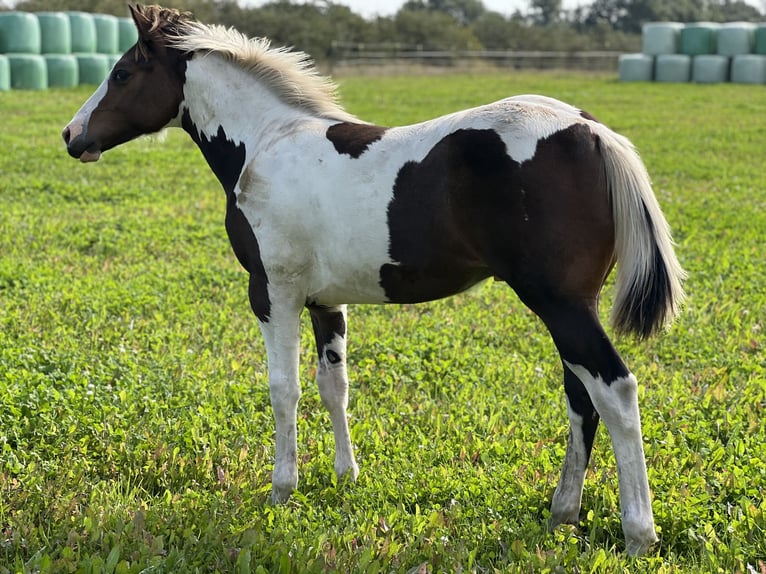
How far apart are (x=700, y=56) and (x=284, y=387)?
32.5 metres

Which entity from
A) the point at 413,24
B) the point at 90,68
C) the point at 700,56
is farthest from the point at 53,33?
the point at 413,24

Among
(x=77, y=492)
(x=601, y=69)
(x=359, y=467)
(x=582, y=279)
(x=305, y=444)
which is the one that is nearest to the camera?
(x=582, y=279)

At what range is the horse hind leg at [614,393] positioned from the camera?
311 centimetres

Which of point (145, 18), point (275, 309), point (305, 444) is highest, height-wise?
point (145, 18)

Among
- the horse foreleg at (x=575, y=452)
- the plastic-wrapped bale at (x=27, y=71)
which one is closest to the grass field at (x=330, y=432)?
the horse foreleg at (x=575, y=452)

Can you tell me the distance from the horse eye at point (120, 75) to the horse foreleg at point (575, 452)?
7.94 feet

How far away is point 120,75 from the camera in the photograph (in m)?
4.03

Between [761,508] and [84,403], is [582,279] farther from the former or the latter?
[84,403]

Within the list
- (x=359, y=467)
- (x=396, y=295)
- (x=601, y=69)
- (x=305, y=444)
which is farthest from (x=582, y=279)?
(x=601, y=69)

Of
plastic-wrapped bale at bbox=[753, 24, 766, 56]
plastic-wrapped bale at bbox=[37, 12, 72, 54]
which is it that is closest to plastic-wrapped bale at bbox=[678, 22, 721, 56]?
plastic-wrapped bale at bbox=[753, 24, 766, 56]

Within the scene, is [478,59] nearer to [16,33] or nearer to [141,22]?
[16,33]

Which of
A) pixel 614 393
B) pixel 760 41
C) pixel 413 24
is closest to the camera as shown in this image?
pixel 614 393

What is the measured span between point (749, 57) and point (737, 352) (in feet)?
95.8

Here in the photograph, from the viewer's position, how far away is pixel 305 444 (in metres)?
4.39
